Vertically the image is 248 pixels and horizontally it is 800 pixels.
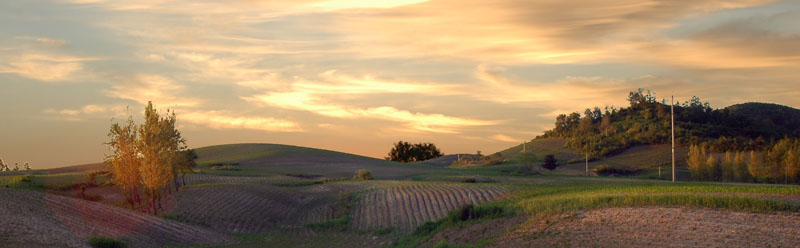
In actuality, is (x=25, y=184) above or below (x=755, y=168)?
below

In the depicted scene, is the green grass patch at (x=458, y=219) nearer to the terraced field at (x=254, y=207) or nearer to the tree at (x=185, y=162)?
the terraced field at (x=254, y=207)

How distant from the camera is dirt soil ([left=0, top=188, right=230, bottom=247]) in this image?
2303 cm

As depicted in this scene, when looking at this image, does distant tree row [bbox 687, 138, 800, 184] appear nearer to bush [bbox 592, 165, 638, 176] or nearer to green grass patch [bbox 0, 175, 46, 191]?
bush [bbox 592, 165, 638, 176]

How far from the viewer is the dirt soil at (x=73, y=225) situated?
23.0 meters

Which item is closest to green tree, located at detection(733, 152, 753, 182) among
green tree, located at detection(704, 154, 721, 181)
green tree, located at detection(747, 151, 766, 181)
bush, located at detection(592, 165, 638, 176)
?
green tree, located at detection(747, 151, 766, 181)

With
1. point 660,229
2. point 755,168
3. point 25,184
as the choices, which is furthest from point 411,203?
point 755,168

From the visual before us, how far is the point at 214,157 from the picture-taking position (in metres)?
117

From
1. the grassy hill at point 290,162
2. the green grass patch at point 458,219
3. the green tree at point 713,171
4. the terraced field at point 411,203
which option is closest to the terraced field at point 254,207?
the terraced field at point 411,203

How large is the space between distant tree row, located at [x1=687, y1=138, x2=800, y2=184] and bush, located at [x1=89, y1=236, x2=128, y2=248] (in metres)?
77.2

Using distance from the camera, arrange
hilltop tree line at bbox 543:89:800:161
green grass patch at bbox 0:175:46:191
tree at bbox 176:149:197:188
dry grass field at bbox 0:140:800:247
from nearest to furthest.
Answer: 1. dry grass field at bbox 0:140:800:247
2. green grass patch at bbox 0:175:46:191
3. tree at bbox 176:149:197:188
4. hilltop tree line at bbox 543:89:800:161

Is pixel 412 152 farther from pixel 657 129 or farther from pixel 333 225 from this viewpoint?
pixel 333 225

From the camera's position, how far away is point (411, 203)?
39344 mm

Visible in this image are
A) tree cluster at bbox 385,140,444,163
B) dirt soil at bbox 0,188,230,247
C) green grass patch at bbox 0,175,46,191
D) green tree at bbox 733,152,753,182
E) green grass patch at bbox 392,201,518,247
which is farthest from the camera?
tree cluster at bbox 385,140,444,163

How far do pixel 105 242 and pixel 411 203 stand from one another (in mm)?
18528
